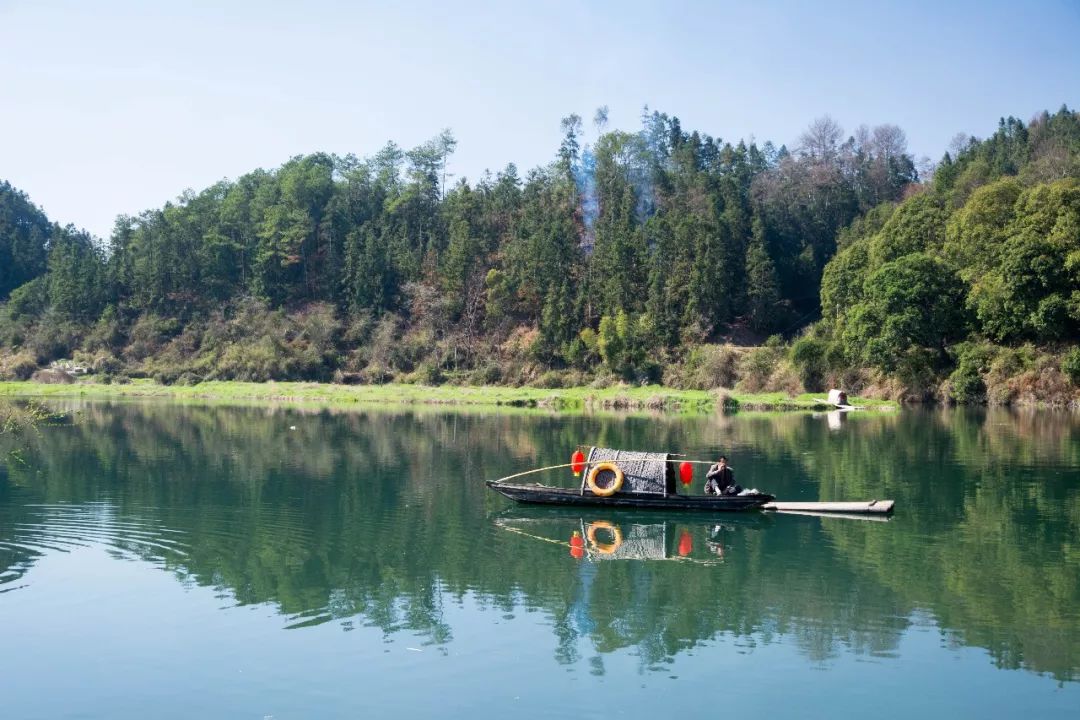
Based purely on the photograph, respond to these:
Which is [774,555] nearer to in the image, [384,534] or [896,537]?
[896,537]

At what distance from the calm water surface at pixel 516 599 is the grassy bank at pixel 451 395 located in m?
30.2

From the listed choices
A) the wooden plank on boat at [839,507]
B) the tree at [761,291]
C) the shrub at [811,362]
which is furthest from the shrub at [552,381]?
the wooden plank on boat at [839,507]

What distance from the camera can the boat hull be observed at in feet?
74.2

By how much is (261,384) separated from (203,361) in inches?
399

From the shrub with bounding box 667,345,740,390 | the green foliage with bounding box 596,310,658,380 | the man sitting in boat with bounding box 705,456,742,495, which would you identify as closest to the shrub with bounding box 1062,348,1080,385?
the shrub with bounding box 667,345,740,390

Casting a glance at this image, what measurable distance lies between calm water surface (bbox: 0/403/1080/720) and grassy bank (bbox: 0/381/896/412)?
30.2 metres

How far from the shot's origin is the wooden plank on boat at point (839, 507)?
22.1 m

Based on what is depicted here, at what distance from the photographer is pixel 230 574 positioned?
680 inches

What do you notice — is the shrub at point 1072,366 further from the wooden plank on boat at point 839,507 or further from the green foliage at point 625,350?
the wooden plank on boat at point 839,507

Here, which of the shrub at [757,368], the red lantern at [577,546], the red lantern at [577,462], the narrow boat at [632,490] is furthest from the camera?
the shrub at [757,368]

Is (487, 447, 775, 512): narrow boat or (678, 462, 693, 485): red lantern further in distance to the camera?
(678, 462, 693, 485): red lantern

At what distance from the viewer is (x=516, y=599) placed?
15.6 metres

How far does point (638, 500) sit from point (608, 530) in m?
1.75

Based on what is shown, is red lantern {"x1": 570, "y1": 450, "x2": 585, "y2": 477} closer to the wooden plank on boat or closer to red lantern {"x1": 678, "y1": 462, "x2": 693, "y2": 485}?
red lantern {"x1": 678, "y1": 462, "x2": 693, "y2": 485}
